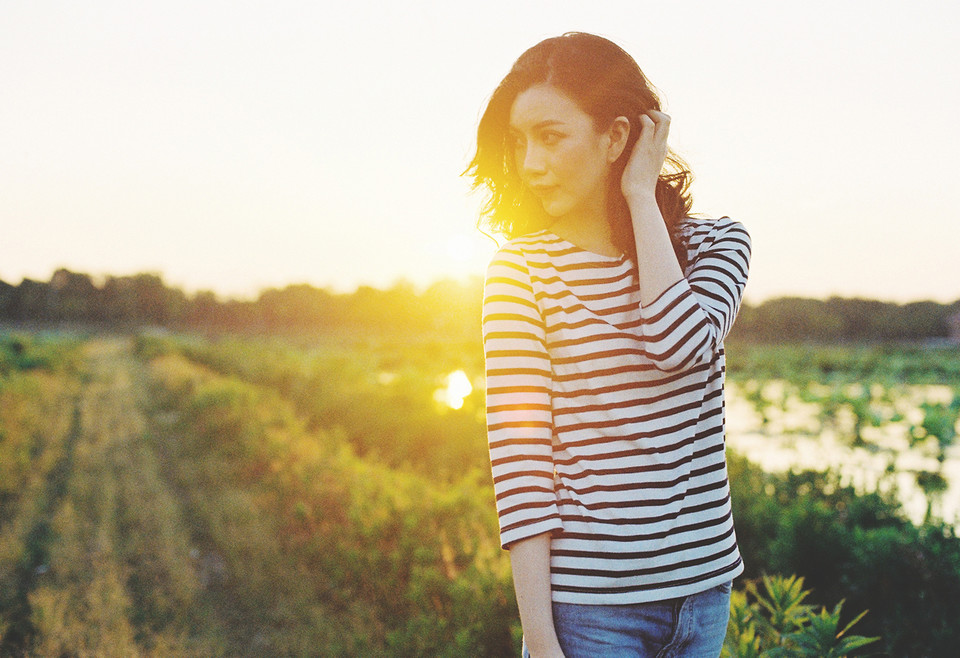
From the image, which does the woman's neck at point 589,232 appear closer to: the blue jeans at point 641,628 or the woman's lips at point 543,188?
the woman's lips at point 543,188

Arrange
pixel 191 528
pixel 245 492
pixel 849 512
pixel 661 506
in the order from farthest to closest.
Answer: pixel 245 492 < pixel 191 528 < pixel 849 512 < pixel 661 506

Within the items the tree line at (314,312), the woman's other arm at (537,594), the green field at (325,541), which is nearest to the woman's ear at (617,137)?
the woman's other arm at (537,594)

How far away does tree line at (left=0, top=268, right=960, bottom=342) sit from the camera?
46906 millimetres

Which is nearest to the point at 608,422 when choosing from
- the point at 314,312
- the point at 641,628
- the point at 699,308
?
the point at 699,308

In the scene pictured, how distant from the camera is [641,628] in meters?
1.11

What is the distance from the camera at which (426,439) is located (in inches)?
384

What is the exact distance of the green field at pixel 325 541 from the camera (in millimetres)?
3605

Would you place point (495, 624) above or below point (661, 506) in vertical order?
below

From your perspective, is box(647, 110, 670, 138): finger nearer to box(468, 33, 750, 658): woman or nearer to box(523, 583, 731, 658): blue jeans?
box(468, 33, 750, 658): woman

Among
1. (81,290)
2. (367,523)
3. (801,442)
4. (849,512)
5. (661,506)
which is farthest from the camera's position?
(81,290)

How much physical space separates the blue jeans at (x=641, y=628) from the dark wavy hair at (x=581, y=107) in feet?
2.00

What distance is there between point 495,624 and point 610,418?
2.87 metres

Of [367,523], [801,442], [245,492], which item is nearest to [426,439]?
[245,492]

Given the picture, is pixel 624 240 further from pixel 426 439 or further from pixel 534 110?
pixel 426 439
